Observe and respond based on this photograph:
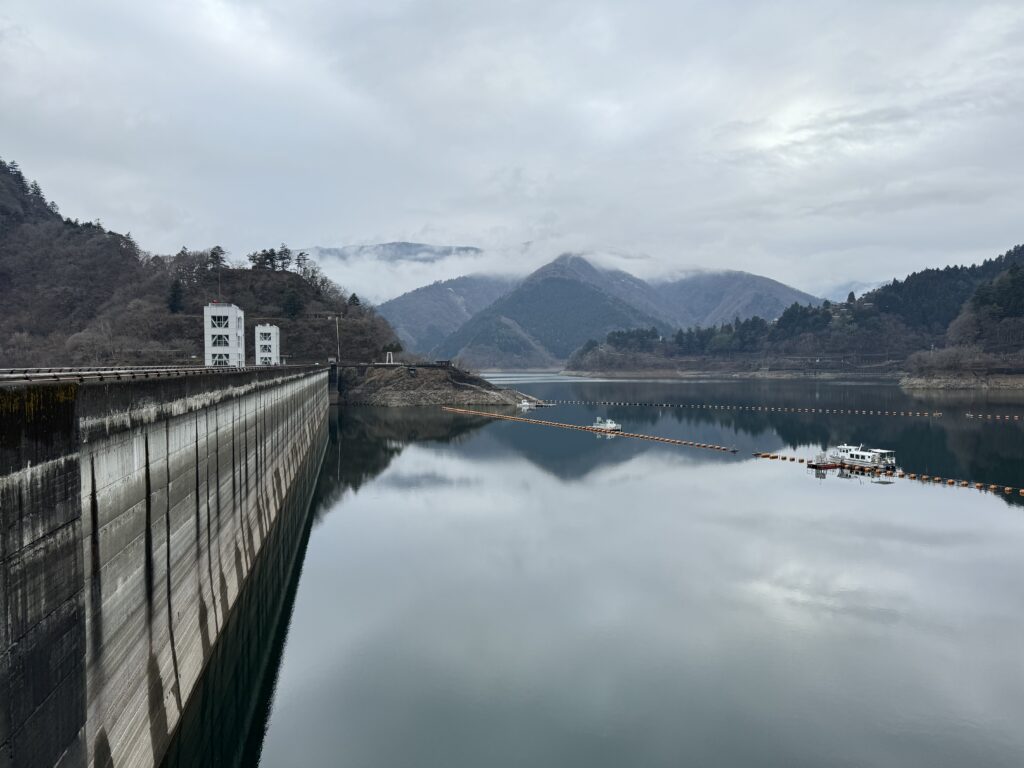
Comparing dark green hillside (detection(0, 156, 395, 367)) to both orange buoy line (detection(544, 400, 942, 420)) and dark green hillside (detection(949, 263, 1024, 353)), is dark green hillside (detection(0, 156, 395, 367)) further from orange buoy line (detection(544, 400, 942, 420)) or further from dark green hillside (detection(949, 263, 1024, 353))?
dark green hillside (detection(949, 263, 1024, 353))

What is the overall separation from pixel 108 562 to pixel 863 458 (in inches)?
2530

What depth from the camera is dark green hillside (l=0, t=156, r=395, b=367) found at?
116688 millimetres

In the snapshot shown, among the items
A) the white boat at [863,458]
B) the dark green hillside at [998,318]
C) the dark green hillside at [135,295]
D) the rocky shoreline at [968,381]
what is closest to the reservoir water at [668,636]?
the white boat at [863,458]

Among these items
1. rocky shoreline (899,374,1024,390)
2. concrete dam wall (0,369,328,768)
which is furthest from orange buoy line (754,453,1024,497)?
rocky shoreline (899,374,1024,390)

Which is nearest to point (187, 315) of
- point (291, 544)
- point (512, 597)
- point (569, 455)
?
point (569, 455)

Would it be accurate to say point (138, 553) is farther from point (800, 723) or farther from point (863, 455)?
point (863, 455)

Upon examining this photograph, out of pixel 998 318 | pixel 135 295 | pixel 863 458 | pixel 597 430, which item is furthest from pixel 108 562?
pixel 998 318

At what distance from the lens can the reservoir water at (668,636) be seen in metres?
17.8

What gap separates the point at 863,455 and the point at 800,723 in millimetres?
49509

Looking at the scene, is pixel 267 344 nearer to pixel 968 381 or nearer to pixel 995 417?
pixel 995 417

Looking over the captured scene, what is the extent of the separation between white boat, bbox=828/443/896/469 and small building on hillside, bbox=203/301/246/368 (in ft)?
234

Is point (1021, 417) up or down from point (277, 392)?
down

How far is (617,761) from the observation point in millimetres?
16969

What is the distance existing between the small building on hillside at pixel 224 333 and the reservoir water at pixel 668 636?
38.5 metres
